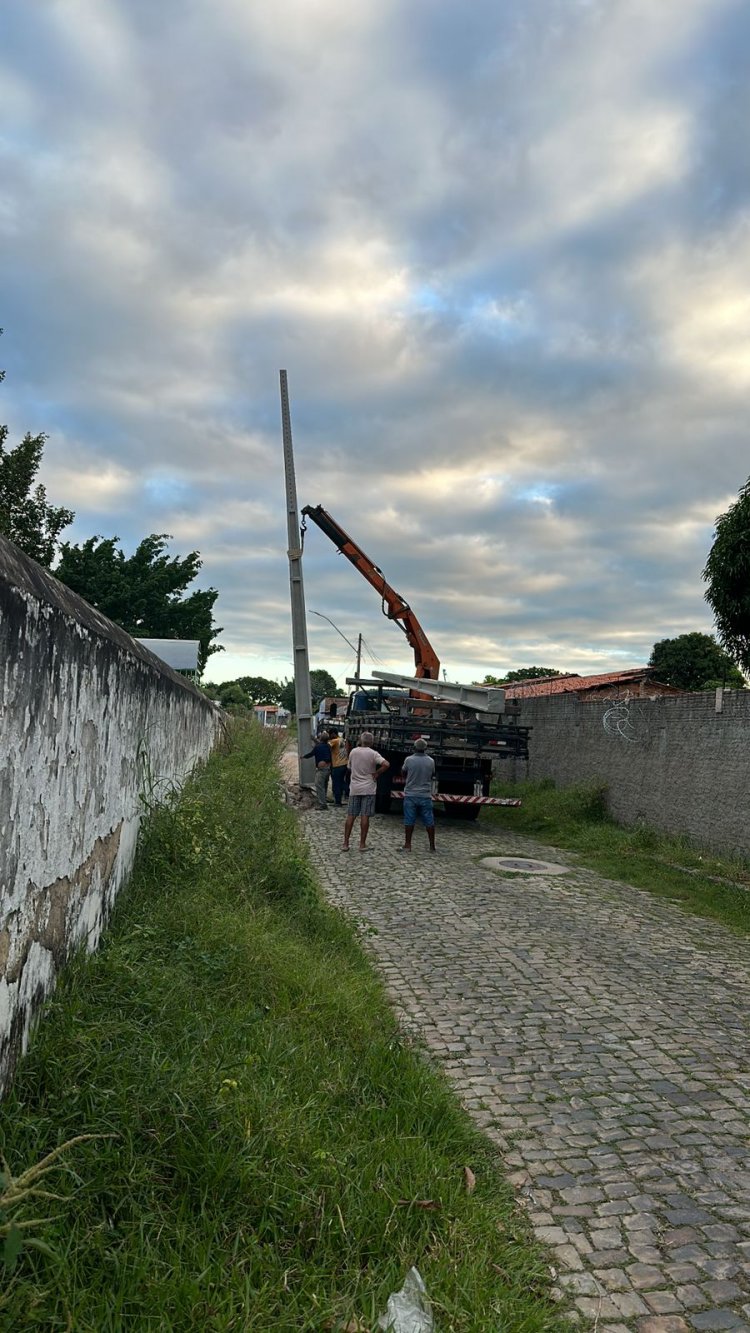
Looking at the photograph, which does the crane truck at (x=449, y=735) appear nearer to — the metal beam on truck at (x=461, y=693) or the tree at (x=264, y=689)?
the metal beam on truck at (x=461, y=693)

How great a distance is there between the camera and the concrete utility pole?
634 inches

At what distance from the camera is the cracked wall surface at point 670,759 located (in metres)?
10.3

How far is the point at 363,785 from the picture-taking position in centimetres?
1093

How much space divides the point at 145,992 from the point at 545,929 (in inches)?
172

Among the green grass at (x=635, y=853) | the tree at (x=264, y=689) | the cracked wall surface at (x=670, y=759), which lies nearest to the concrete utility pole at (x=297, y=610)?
the green grass at (x=635, y=853)

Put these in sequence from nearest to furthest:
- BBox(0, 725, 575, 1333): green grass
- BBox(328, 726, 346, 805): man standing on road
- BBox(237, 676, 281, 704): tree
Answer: BBox(0, 725, 575, 1333): green grass
BBox(328, 726, 346, 805): man standing on road
BBox(237, 676, 281, 704): tree

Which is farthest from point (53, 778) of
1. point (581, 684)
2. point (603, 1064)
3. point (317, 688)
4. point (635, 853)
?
point (317, 688)

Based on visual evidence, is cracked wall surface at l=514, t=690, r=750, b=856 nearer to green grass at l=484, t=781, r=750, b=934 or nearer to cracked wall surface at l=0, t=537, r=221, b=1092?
green grass at l=484, t=781, r=750, b=934

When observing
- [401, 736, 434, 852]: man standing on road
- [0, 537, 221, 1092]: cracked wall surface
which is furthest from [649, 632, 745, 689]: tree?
[0, 537, 221, 1092]: cracked wall surface

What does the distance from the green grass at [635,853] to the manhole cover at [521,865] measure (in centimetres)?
52

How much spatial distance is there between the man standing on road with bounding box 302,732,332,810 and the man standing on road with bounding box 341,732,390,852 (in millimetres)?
4493

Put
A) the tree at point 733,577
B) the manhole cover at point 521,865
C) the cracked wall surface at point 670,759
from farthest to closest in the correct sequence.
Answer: the tree at point 733,577 < the cracked wall surface at point 670,759 < the manhole cover at point 521,865

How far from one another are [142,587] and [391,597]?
46.8 feet

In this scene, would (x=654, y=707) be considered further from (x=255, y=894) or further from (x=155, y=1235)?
(x=155, y=1235)
